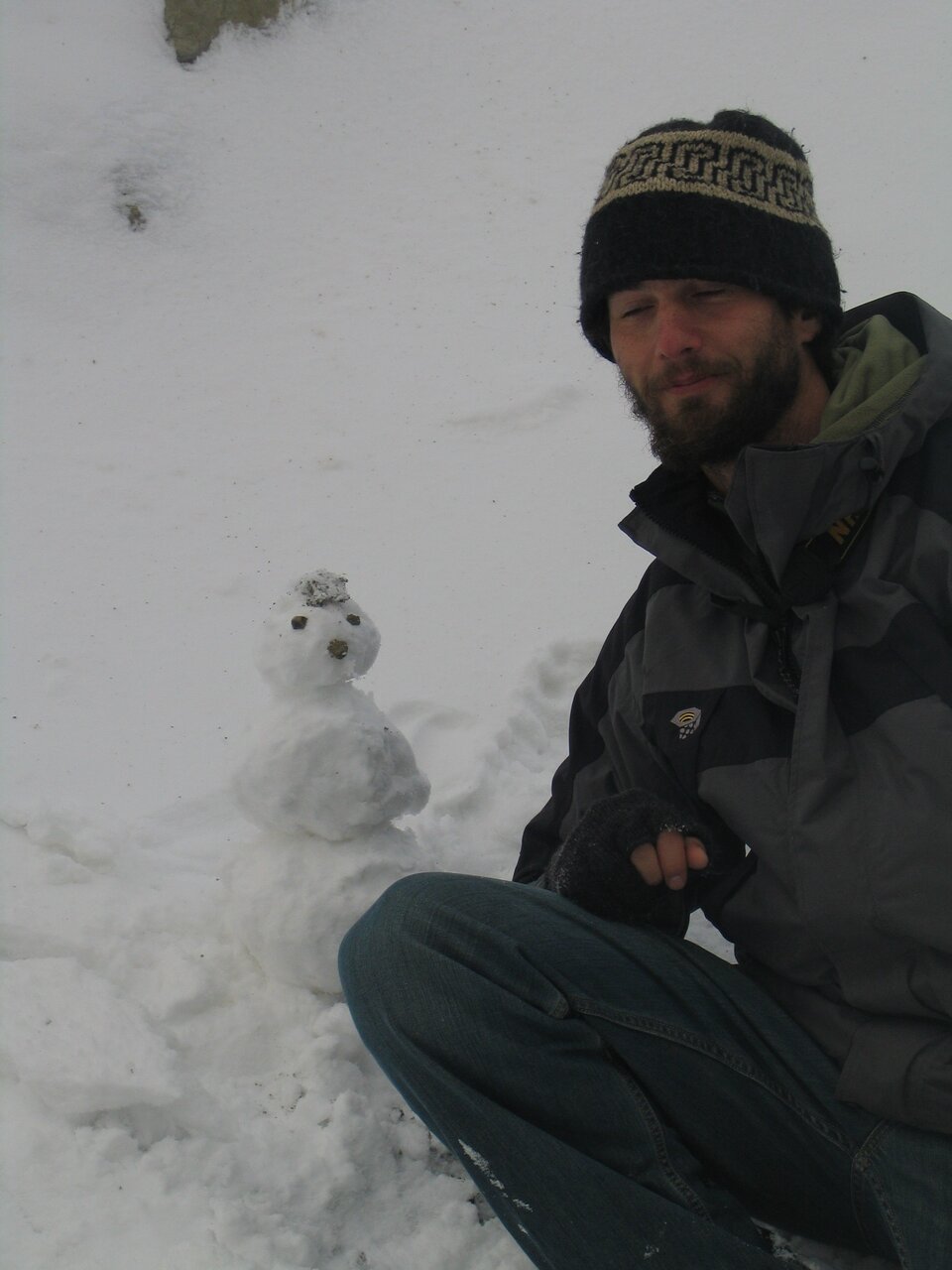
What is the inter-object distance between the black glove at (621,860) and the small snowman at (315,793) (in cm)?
44

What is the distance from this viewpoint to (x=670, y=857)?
168 centimetres

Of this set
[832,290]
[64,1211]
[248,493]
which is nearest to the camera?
[64,1211]

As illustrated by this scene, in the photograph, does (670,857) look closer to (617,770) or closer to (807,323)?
(617,770)

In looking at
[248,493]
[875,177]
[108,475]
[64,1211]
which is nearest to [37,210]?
[108,475]

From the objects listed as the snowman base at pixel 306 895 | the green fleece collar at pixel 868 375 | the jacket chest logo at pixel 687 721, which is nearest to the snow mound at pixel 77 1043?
the snowman base at pixel 306 895

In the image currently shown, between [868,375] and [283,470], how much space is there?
3348mm

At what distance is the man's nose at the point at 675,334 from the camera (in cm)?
187

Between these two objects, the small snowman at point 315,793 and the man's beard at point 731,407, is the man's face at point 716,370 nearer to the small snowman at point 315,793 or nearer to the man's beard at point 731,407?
the man's beard at point 731,407

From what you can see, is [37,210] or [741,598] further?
[37,210]

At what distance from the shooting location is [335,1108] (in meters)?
1.78

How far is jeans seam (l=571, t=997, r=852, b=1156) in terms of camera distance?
1552mm

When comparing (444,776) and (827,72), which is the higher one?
(827,72)

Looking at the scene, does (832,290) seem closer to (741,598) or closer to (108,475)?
(741,598)

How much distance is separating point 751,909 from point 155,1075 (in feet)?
3.31
